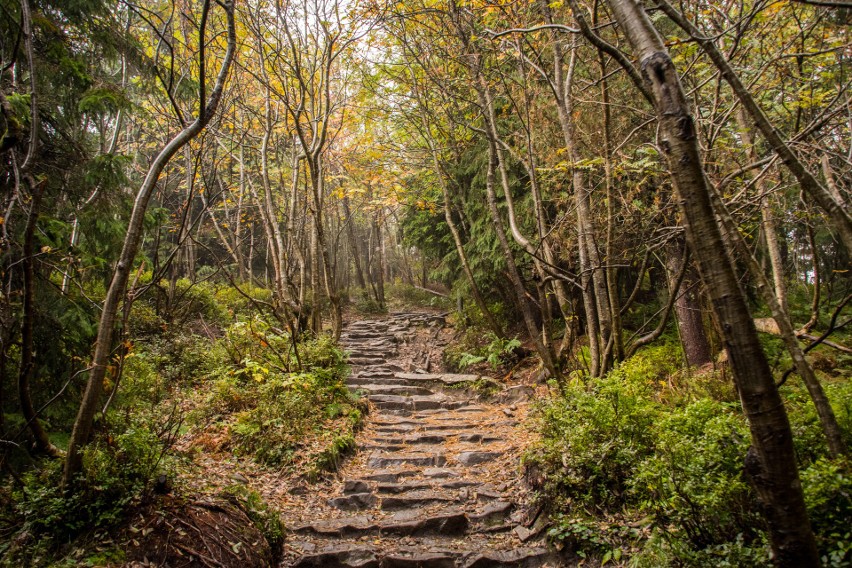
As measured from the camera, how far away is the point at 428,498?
477 centimetres

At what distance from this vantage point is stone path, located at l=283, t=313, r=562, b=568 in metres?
3.85

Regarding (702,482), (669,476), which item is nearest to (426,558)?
(669,476)

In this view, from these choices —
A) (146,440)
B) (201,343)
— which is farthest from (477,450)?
(201,343)

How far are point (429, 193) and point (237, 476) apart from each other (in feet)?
28.4

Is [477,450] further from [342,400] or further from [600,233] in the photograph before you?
[600,233]

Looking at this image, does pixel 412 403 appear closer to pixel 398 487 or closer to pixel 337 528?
pixel 398 487

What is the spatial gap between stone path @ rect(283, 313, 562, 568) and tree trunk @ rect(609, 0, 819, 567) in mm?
2457

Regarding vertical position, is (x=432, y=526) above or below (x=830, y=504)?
below

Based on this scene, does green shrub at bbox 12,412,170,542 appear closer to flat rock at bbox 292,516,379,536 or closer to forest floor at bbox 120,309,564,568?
forest floor at bbox 120,309,564,568

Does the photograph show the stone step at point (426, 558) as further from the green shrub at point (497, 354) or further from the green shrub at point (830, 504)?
the green shrub at point (497, 354)

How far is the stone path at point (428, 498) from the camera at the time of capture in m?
3.85

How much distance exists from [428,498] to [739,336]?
13.3ft

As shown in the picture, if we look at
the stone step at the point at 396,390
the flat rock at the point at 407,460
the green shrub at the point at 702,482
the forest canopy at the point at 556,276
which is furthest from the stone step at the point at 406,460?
the green shrub at the point at 702,482

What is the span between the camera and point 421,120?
9969mm
